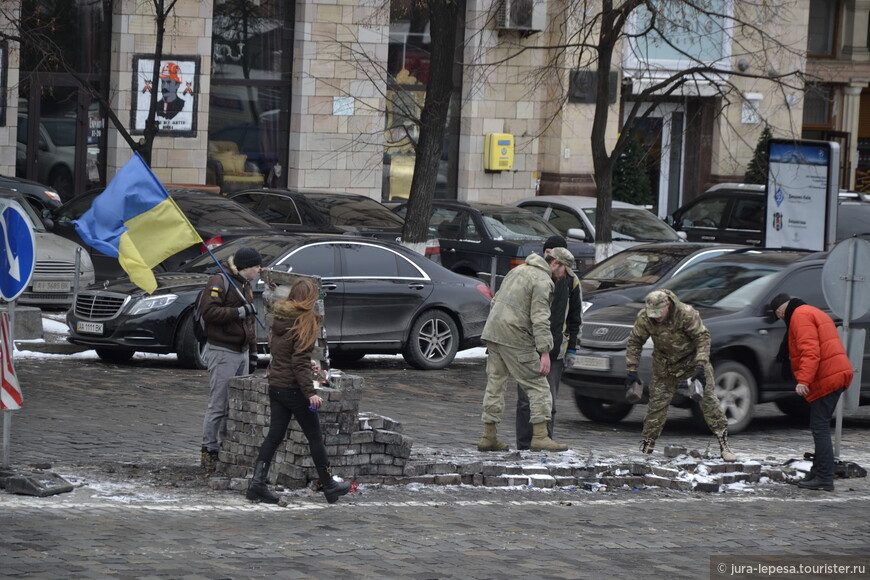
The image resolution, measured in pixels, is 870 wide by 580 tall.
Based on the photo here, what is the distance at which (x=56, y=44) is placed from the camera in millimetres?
26281

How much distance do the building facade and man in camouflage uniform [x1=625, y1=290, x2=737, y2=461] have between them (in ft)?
41.4

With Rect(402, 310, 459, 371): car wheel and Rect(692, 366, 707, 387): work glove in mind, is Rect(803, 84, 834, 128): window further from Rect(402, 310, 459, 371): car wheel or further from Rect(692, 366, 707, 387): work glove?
Rect(692, 366, 707, 387): work glove

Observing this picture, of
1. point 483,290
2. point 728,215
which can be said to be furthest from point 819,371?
point 728,215

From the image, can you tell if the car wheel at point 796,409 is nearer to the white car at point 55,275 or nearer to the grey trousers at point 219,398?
the grey trousers at point 219,398

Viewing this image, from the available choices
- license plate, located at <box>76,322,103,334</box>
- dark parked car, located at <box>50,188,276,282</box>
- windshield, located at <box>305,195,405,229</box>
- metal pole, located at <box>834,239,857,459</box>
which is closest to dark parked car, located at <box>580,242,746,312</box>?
metal pole, located at <box>834,239,857,459</box>

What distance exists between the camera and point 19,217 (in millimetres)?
10438

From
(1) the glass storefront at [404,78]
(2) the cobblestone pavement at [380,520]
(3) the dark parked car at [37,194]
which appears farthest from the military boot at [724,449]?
(1) the glass storefront at [404,78]

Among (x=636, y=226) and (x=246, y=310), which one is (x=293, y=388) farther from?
(x=636, y=226)

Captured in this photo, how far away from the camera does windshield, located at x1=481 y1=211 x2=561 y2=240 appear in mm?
23203

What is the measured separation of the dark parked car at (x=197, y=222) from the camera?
20.5 metres

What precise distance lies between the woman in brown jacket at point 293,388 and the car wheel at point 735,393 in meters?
5.16

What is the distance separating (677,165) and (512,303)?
26.4m

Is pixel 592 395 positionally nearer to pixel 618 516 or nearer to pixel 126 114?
pixel 618 516

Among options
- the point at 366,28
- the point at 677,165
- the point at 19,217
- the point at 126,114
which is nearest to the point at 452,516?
the point at 19,217
